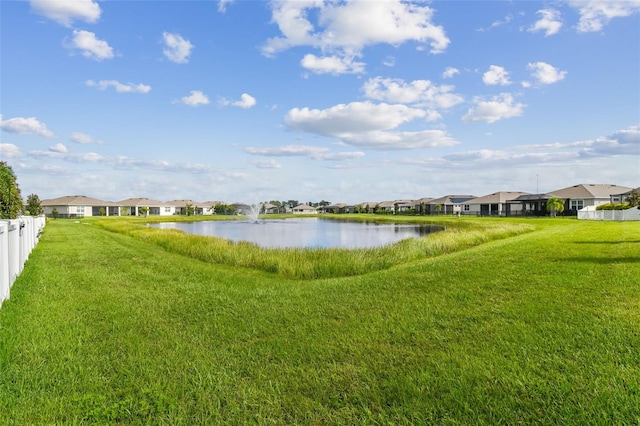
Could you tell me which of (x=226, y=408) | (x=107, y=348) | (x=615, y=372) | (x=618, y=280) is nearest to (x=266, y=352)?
(x=226, y=408)

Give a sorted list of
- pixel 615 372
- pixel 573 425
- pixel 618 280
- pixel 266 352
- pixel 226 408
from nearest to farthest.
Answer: pixel 573 425
pixel 226 408
pixel 615 372
pixel 266 352
pixel 618 280

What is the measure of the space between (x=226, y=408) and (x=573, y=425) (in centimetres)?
246

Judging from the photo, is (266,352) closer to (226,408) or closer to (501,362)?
(226,408)

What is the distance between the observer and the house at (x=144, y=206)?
87812mm

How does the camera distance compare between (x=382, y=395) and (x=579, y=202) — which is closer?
(x=382, y=395)

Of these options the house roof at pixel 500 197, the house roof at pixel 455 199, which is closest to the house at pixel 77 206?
the house roof at pixel 455 199

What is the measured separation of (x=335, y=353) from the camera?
4.08m

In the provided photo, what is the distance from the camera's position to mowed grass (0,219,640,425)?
3029 millimetres

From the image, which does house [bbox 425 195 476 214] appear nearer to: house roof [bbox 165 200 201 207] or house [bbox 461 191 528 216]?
house [bbox 461 191 528 216]

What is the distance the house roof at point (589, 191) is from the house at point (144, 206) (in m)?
74.0

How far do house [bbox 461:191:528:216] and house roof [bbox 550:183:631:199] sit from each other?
21.4ft

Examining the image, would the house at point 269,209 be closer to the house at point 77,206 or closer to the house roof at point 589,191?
the house at point 77,206

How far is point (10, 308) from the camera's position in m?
5.90

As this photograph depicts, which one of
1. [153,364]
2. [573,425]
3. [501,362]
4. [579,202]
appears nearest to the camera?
[573,425]
